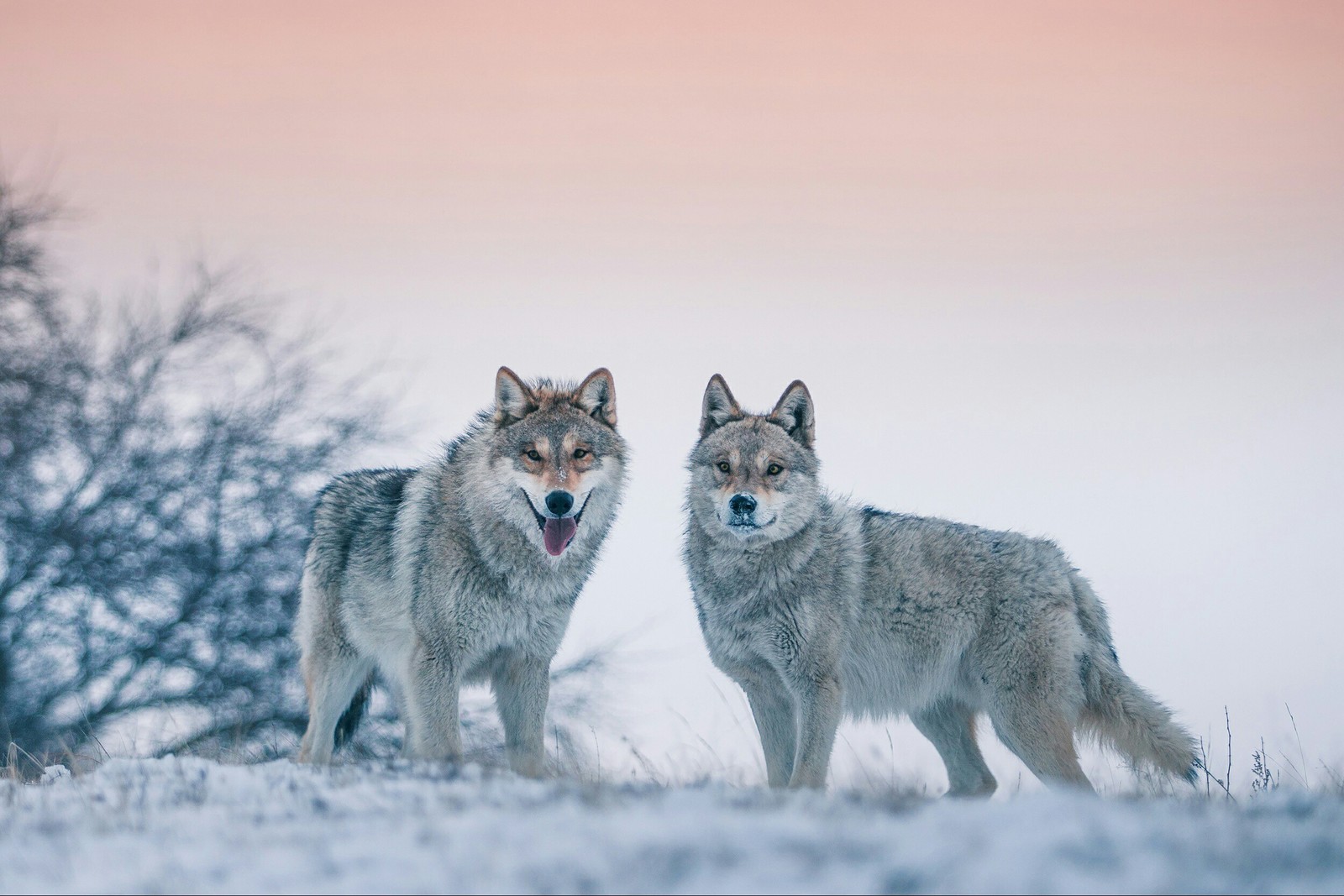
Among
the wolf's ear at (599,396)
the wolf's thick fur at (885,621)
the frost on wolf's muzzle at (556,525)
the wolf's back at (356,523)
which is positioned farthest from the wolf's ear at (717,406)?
the wolf's back at (356,523)

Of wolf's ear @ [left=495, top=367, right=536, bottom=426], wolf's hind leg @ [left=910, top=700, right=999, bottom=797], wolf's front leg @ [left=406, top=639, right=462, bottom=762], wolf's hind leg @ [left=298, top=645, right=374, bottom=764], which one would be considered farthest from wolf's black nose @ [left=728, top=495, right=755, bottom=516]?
wolf's hind leg @ [left=298, top=645, right=374, bottom=764]

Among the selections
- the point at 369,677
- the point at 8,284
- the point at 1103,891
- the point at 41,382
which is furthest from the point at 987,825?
the point at 8,284

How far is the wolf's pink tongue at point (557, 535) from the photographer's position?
685 centimetres

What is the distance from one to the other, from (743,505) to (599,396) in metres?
1.20

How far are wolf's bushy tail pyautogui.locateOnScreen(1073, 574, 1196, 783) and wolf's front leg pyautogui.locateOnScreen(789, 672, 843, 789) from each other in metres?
1.76

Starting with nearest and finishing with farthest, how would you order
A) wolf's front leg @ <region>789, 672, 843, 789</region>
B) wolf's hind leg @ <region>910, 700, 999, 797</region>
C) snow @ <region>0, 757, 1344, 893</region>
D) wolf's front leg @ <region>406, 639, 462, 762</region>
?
snow @ <region>0, 757, 1344, 893</region> < wolf's front leg @ <region>789, 672, 843, 789</region> < wolf's front leg @ <region>406, 639, 462, 762</region> < wolf's hind leg @ <region>910, 700, 999, 797</region>

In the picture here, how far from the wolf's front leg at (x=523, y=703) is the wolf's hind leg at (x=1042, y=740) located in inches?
111

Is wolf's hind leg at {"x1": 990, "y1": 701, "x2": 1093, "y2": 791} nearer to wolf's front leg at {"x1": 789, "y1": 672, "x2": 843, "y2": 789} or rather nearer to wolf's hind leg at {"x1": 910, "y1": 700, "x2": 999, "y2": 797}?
wolf's hind leg at {"x1": 910, "y1": 700, "x2": 999, "y2": 797}

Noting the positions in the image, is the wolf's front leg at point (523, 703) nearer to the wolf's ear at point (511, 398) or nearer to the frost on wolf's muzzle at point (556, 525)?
the frost on wolf's muzzle at point (556, 525)

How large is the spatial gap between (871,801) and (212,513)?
1304 centimetres

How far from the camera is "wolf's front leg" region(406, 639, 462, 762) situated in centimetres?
673

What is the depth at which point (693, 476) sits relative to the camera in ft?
24.4

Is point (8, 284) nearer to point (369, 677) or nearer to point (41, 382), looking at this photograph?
point (41, 382)

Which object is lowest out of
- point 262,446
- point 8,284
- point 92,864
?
point 92,864
